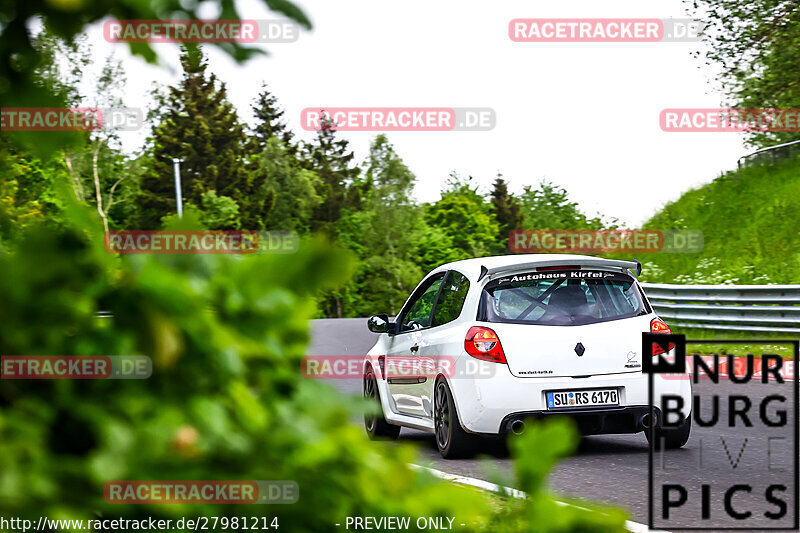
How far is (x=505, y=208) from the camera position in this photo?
12644cm

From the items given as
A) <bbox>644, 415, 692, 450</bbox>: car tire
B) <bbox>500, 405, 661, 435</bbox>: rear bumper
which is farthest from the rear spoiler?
<bbox>644, 415, 692, 450</bbox>: car tire

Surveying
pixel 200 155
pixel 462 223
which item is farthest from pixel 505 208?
pixel 200 155

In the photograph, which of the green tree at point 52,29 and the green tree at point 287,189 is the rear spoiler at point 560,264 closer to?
the green tree at point 52,29

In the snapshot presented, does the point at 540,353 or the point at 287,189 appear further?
the point at 287,189

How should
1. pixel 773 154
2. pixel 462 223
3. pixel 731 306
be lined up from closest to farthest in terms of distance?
pixel 731 306, pixel 773 154, pixel 462 223

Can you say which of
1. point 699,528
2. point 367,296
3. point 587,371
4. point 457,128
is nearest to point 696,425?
point 587,371

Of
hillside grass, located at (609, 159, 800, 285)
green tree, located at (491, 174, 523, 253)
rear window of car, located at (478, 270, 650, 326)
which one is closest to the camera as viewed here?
rear window of car, located at (478, 270, 650, 326)

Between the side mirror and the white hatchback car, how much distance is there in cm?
75

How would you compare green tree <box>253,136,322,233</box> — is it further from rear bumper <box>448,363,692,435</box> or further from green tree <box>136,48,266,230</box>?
rear bumper <box>448,363,692,435</box>

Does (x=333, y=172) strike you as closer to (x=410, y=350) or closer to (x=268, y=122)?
(x=268, y=122)

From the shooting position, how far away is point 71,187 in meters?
1.89

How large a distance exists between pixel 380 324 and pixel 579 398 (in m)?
2.45

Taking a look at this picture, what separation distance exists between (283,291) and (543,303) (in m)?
7.70

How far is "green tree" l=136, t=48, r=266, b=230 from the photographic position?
80312mm
